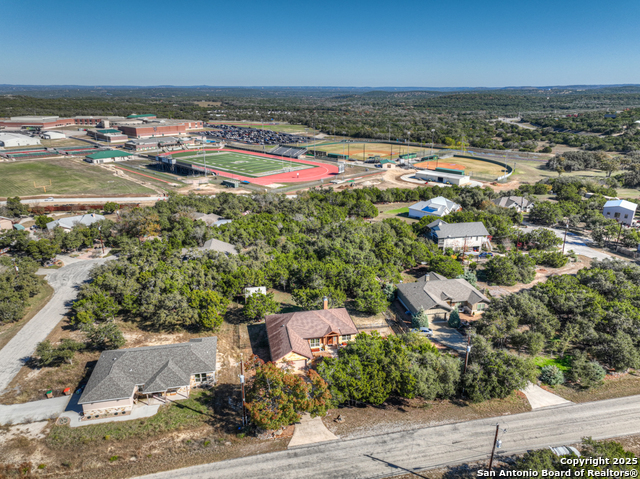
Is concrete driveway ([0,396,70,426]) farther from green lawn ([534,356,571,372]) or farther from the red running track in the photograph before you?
the red running track

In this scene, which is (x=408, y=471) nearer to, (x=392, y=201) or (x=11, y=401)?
(x=11, y=401)

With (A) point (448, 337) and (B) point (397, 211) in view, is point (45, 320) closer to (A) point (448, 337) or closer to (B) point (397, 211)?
(A) point (448, 337)

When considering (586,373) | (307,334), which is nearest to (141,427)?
(307,334)

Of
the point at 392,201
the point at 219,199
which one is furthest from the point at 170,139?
the point at 392,201

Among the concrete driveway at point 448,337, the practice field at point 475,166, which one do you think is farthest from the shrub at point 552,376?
the practice field at point 475,166

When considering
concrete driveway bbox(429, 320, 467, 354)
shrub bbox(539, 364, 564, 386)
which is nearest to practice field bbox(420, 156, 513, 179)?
concrete driveway bbox(429, 320, 467, 354)

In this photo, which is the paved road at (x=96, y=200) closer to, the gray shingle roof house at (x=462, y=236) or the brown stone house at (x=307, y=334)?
the gray shingle roof house at (x=462, y=236)
